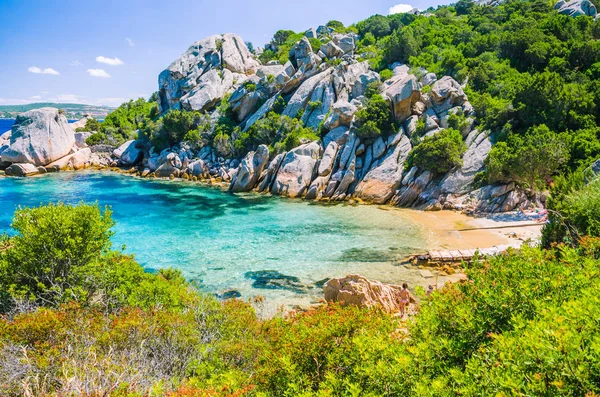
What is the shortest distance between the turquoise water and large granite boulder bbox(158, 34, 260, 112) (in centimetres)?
2812

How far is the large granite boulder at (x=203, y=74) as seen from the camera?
226 ft

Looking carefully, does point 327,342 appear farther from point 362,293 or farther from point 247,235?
point 247,235

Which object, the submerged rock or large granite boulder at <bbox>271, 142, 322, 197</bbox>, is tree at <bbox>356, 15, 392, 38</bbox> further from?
the submerged rock

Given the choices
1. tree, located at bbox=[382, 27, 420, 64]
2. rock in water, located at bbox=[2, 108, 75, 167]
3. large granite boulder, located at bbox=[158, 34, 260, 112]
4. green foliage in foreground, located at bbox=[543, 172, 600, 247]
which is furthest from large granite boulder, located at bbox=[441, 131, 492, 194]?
rock in water, located at bbox=[2, 108, 75, 167]

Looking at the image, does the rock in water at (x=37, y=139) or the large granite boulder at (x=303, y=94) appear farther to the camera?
the rock in water at (x=37, y=139)

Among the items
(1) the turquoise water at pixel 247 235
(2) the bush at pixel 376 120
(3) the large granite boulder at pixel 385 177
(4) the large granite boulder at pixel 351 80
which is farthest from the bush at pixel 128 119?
(3) the large granite boulder at pixel 385 177

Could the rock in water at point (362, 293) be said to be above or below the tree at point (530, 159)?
below

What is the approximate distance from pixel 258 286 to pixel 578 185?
59.7 ft

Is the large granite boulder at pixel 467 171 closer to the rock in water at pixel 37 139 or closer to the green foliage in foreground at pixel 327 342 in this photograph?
the green foliage in foreground at pixel 327 342

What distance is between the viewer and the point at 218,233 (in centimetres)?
3094

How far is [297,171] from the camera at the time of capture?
44.1 meters

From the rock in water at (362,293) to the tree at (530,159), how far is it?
20.6 metres

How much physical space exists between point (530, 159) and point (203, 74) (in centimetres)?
6313

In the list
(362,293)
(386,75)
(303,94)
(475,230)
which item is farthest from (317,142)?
(362,293)
